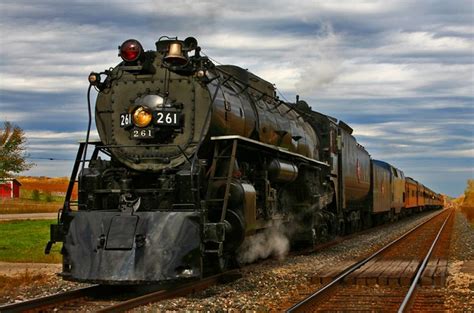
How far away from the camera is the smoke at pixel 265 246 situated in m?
12.1

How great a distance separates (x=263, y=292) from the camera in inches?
372

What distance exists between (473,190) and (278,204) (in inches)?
4223

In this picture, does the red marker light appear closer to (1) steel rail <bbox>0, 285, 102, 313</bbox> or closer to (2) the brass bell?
(2) the brass bell

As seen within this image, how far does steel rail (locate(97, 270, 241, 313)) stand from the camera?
7.58 m

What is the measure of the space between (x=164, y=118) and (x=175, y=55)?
3.32ft

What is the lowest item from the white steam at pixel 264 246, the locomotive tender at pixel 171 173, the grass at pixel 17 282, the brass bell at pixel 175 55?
the grass at pixel 17 282

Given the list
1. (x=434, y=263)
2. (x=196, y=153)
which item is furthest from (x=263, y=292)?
Result: (x=434, y=263)

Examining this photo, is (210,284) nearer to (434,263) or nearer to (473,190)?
(434,263)

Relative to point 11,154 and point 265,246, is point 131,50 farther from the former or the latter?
point 11,154

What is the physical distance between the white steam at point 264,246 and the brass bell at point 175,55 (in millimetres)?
3658

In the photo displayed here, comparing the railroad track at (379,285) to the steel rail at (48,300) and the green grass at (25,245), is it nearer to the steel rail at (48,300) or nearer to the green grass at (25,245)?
the steel rail at (48,300)

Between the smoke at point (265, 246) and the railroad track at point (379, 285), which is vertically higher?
the smoke at point (265, 246)

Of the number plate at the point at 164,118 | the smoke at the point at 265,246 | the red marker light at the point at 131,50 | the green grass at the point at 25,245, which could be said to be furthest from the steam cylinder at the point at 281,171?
the green grass at the point at 25,245

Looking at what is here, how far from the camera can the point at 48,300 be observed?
8.12m
